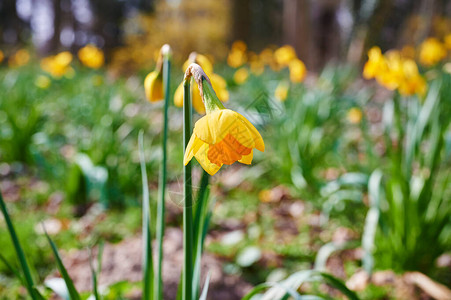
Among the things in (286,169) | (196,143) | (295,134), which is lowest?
(286,169)

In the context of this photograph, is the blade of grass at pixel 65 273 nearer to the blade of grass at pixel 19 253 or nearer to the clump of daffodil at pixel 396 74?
the blade of grass at pixel 19 253

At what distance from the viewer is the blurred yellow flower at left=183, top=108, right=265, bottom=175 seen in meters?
0.67

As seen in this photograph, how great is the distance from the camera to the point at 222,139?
0.68 metres

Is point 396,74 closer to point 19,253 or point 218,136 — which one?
point 218,136

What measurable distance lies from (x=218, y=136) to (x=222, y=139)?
0.02 metres

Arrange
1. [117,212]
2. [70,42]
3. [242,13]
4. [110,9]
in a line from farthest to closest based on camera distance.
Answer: [110,9], [70,42], [242,13], [117,212]

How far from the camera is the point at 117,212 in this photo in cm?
249

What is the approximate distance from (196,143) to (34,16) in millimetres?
25150

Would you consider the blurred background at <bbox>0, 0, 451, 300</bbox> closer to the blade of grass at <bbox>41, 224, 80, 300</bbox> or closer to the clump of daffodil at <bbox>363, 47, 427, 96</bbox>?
the clump of daffodil at <bbox>363, 47, 427, 96</bbox>

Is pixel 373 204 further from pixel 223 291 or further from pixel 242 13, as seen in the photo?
pixel 242 13

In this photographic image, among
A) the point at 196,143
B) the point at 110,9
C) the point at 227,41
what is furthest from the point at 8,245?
the point at 110,9

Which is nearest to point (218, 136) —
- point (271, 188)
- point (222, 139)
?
point (222, 139)

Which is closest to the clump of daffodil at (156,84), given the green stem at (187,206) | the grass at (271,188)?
the grass at (271,188)

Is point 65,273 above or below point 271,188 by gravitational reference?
above
